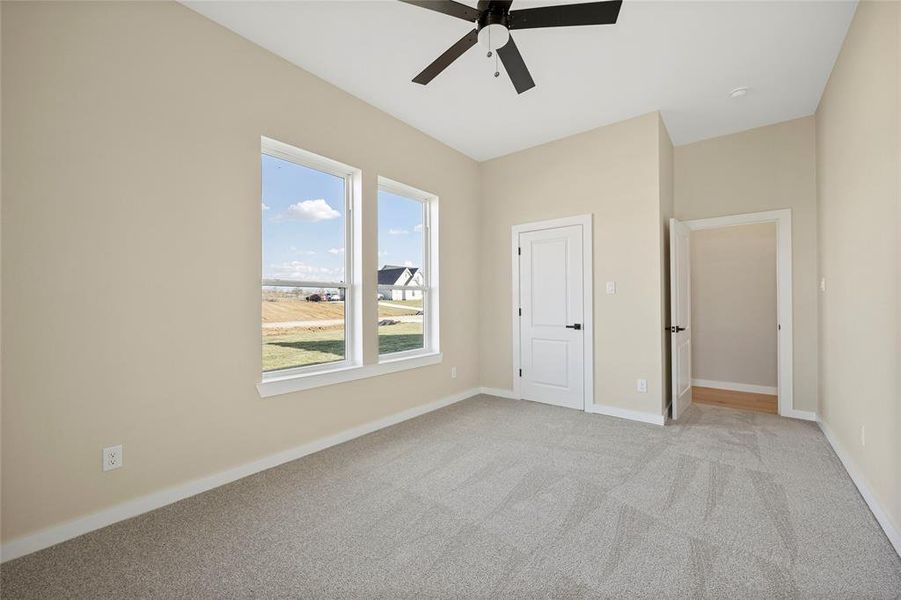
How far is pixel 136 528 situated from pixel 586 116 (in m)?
4.59

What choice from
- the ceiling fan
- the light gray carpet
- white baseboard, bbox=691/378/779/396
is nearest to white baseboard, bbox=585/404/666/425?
the light gray carpet

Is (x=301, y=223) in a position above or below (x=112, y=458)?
above

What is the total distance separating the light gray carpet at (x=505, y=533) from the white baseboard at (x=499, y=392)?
1.62m

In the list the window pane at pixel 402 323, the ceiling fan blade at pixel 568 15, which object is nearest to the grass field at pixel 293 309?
the window pane at pixel 402 323

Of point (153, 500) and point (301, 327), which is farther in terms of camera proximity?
point (301, 327)

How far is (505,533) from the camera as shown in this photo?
1950mm

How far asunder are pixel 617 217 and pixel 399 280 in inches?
91.9

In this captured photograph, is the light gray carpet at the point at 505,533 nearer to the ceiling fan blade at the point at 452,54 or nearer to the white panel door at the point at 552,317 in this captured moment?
the white panel door at the point at 552,317

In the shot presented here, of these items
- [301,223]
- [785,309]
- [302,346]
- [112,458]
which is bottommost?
[112,458]

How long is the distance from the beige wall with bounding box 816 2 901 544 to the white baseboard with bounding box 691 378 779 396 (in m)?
1.89

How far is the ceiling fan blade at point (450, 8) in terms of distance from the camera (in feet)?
6.35

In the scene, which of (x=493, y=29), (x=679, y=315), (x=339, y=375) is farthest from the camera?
(x=679, y=315)

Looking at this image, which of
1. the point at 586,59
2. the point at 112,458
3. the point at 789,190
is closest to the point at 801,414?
the point at 789,190

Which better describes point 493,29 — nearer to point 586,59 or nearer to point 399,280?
point 586,59
